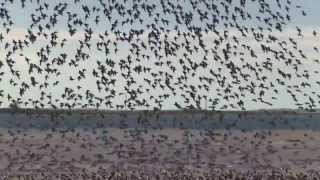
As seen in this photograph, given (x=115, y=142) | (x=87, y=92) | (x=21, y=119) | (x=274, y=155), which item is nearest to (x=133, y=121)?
(x=21, y=119)

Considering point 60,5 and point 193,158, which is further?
point 193,158

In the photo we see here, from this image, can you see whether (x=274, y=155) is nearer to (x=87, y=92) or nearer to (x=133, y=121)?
(x=87, y=92)

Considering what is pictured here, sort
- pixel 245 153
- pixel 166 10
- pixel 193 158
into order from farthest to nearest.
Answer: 1. pixel 245 153
2. pixel 193 158
3. pixel 166 10

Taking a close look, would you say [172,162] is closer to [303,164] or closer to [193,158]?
[193,158]

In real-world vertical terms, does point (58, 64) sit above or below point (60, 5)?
below

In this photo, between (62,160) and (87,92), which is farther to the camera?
(62,160)

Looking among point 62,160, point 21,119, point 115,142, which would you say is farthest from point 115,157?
point 21,119

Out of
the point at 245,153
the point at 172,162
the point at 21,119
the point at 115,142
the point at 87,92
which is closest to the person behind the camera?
the point at 87,92

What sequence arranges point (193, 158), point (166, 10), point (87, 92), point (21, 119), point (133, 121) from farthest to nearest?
point (21, 119)
point (133, 121)
point (193, 158)
point (87, 92)
point (166, 10)

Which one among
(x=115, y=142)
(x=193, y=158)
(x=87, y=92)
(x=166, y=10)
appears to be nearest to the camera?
(x=166, y=10)
